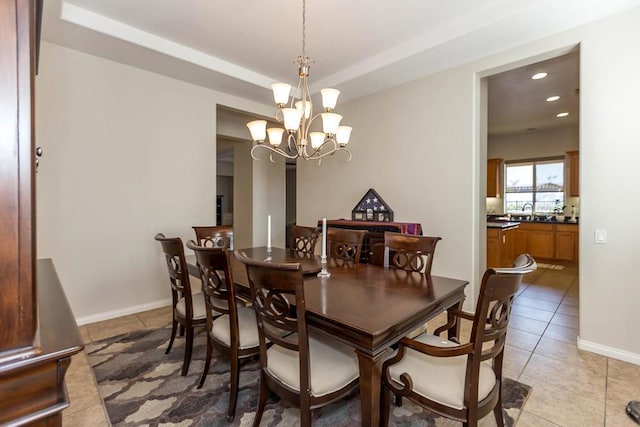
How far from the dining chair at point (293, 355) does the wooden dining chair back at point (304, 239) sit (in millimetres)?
1479

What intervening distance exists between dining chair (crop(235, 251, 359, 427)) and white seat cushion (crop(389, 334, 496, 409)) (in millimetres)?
270

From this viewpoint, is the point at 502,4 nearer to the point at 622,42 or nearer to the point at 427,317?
the point at 622,42

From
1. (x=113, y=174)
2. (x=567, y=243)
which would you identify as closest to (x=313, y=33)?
(x=113, y=174)

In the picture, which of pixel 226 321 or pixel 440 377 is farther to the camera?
pixel 226 321

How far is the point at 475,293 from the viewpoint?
3.39 meters

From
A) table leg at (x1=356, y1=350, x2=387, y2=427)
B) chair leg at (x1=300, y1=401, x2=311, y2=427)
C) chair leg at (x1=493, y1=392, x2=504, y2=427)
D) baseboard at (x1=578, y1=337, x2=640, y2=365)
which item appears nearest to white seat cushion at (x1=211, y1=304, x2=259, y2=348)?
chair leg at (x1=300, y1=401, x2=311, y2=427)

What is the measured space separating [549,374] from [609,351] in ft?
2.57

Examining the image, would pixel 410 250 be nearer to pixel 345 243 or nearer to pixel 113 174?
pixel 345 243

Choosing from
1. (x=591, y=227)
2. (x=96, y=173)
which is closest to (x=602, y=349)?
(x=591, y=227)

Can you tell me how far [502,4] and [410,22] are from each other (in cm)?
78

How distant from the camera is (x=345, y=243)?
9.30 ft

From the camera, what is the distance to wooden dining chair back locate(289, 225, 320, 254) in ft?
10.1

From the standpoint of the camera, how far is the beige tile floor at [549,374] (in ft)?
5.89

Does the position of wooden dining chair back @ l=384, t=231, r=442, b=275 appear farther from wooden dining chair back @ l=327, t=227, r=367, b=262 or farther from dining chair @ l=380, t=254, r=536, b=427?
dining chair @ l=380, t=254, r=536, b=427
